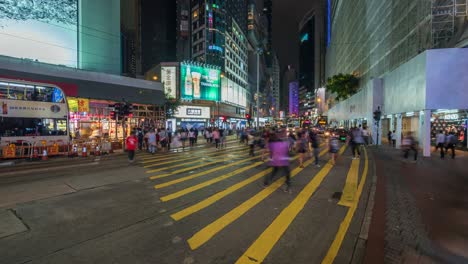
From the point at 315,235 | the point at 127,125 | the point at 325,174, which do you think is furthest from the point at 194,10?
the point at 315,235

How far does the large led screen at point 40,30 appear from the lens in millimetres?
23844

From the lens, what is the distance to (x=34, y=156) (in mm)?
13969

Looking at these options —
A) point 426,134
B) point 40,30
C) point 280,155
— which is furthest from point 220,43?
point 280,155

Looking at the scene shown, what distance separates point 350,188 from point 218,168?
218 inches

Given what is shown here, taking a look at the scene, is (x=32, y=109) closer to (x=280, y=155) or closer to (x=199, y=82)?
(x=280, y=155)

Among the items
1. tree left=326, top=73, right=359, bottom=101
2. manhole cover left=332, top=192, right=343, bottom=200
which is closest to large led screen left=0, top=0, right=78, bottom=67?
manhole cover left=332, top=192, right=343, bottom=200

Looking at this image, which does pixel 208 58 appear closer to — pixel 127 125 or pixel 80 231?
pixel 127 125

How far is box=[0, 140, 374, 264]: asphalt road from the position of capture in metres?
A: 3.77

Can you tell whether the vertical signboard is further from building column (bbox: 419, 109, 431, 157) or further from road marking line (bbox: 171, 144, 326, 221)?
road marking line (bbox: 171, 144, 326, 221)

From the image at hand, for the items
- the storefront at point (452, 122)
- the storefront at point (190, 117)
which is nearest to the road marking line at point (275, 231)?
the storefront at point (452, 122)

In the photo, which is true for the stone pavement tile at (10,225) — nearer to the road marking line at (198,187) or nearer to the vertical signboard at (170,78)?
the road marking line at (198,187)

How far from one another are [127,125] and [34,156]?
13730 mm

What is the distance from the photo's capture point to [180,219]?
202 inches

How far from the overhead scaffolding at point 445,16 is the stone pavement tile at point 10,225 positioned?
974 inches
